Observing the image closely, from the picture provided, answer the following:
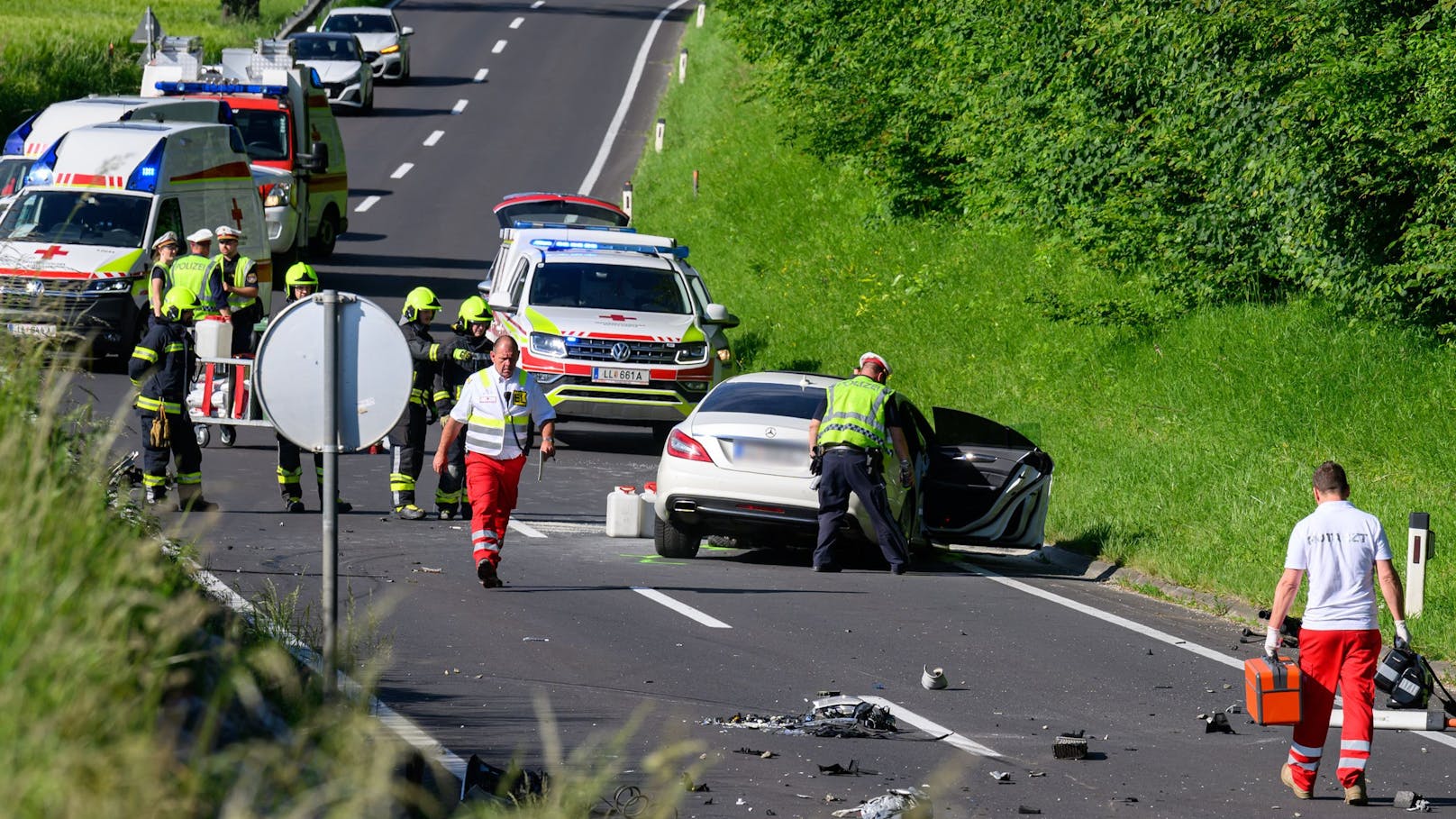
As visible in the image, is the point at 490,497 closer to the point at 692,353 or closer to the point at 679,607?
the point at 679,607

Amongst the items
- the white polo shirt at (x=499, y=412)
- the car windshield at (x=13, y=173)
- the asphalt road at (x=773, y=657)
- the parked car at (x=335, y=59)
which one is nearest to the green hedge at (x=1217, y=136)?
the asphalt road at (x=773, y=657)

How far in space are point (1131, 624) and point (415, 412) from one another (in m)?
6.22

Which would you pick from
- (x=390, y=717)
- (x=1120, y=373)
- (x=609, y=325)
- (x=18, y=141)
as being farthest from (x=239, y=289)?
(x=18, y=141)

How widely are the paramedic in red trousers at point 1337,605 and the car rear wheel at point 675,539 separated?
237 inches

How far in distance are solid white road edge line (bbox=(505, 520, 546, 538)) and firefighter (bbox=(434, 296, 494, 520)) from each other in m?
0.39

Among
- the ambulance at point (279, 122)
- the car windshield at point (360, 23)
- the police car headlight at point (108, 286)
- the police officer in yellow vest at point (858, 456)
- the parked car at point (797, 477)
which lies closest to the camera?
the police officer in yellow vest at point (858, 456)

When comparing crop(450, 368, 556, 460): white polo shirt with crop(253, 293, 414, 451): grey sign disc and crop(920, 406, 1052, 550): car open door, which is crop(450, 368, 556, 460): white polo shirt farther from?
crop(253, 293, 414, 451): grey sign disc

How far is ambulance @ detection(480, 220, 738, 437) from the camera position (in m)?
19.2

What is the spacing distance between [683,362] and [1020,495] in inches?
229

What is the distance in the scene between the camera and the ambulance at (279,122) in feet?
92.5

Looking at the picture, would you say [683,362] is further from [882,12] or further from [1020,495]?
[882,12]

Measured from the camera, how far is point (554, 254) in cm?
2039

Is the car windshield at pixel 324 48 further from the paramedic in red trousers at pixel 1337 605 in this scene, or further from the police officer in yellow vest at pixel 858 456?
the paramedic in red trousers at pixel 1337 605

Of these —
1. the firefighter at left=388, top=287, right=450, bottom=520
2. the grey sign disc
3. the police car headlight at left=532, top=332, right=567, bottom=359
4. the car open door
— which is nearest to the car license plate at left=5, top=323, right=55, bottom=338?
the grey sign disc
